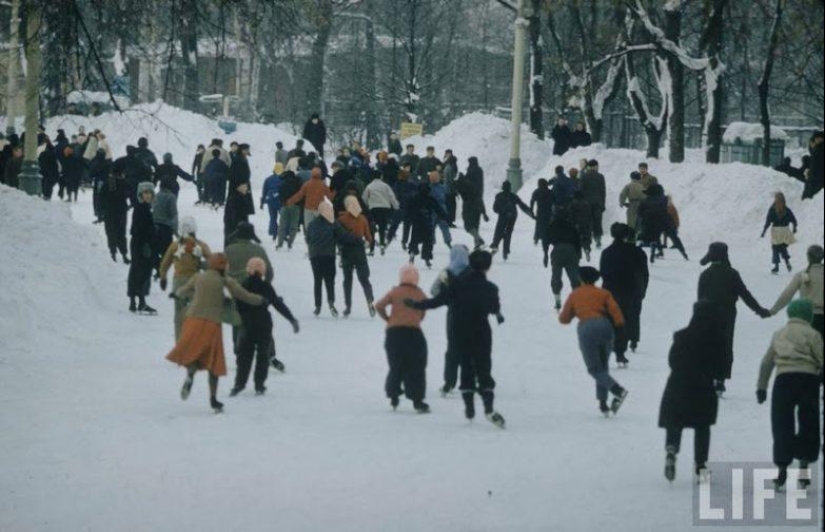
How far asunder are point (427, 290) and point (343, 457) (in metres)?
12.5

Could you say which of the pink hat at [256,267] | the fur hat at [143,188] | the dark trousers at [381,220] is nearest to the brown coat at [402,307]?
the pink hat at [256,267]

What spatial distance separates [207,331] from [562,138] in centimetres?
3087

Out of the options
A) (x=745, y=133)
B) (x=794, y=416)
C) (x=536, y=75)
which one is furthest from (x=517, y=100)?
(x=794, y=416)

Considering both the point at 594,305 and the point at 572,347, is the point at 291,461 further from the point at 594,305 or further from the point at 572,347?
the point at 572,347

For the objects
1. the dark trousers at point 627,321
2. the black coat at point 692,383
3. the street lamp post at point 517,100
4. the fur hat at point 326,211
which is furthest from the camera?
the street lamp post at point 517,100

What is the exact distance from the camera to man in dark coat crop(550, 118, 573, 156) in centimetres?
4506

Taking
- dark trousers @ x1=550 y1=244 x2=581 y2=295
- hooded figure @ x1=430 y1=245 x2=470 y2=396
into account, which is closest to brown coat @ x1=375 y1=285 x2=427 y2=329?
hooded figure @ x1=430 y1=245 x2=470 y2=396

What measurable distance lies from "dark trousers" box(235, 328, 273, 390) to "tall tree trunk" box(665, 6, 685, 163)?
2409 centimetres

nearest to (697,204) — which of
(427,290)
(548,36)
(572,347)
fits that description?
(427,290)

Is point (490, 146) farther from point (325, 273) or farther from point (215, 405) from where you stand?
point (215, 405)

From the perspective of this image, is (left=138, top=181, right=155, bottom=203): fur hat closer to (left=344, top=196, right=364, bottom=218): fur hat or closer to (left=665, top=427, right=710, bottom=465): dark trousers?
(left=344, top=196, right=364, bottom=218): fur hat

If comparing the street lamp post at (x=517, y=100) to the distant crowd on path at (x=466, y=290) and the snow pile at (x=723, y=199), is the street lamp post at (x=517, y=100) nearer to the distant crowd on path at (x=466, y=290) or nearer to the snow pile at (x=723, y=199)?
the snow pile at (x=723, y=199)

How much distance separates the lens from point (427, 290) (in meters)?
25.6

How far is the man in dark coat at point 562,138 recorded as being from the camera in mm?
45062
